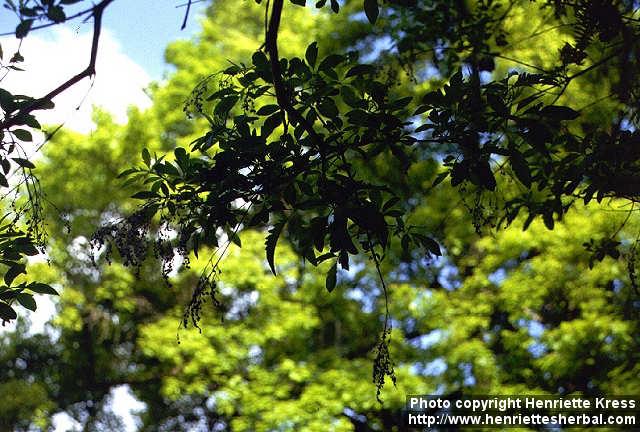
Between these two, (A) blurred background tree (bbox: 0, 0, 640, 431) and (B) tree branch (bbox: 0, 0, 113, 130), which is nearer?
(B) tree branch (bbox: 0, 0, 113, 130)

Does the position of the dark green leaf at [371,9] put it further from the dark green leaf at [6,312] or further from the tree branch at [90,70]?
the dark green leaf at [6,312]

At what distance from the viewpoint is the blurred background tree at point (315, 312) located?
26.7 ft

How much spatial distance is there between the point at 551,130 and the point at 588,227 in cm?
644

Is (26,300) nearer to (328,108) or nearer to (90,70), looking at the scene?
(90,70)

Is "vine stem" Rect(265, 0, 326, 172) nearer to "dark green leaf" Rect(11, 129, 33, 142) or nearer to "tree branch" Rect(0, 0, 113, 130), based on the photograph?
"tree branch" Rect(0, 0, 113, 130)

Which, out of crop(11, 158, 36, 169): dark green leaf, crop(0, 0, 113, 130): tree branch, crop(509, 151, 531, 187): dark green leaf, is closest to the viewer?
crop(0, 0, 113, 130): tree branch

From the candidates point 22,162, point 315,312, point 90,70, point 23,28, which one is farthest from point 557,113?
point 315,312

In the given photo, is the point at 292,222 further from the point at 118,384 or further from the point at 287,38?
the point at 118,384

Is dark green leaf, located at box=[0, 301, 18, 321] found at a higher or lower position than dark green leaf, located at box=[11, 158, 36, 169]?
lower

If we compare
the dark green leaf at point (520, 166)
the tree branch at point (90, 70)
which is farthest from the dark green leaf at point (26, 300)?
the dark green leaf at point (520, 166)

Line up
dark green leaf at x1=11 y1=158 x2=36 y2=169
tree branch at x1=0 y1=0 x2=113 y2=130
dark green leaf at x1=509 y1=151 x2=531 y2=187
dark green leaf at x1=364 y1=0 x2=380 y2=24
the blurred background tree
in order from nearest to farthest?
tree branch at x1=0 y1=0 x2=113 y2=130 → dark green leaf at x1=509 y1=151 x2=531 y2=187 → dark green leaf at x1=364 y1=0 x2=380 y2=24 → dark green leaf at x1=11 y1=158 x2=36 y2=169 → the blurred background tree

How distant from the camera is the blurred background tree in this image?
8148 millimetres

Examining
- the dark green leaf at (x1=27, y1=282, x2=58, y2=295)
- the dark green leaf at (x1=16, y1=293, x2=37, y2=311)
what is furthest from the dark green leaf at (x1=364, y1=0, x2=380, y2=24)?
the dark green leaf at (x1=16, y1=293, x2=37, y2=311)

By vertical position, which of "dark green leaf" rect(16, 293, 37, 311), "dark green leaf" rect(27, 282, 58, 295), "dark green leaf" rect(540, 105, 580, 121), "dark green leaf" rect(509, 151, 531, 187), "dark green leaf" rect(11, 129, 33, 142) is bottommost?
"dark green leaf" rect(16, 293, 37, 311)
